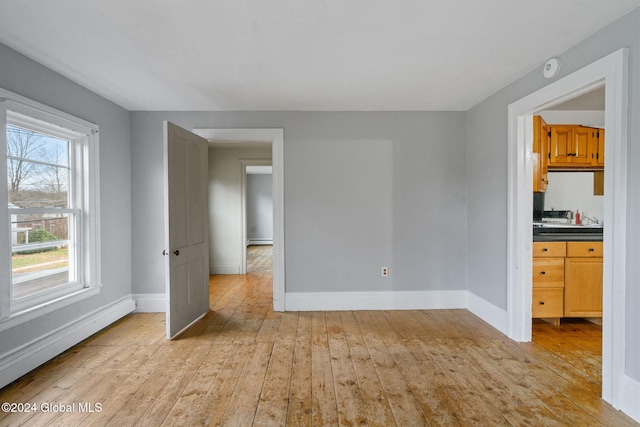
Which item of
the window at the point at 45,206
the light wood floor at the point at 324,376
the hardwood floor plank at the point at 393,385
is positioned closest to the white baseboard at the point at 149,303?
the light wood floor at the point at 324,376

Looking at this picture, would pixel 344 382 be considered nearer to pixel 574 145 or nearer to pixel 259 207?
pixel 574 145

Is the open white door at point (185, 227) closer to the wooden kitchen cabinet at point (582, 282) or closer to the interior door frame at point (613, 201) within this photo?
the interior door frame at point (613, 201)

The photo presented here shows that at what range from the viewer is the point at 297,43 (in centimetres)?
233

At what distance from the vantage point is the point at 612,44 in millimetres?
2074

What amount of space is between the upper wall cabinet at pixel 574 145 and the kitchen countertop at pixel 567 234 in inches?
30.4

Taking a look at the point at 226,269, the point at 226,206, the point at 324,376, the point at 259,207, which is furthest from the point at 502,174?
the point at 259,207

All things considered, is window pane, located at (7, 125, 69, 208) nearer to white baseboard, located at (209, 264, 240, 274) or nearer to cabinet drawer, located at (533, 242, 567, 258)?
white baseboard, located at (209, 264, 240, 274)

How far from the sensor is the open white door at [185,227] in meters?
3.14

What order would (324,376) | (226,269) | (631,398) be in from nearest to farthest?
(631,398), (324,376), (226,269)

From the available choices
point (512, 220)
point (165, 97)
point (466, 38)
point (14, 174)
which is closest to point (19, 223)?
point (14, 174)

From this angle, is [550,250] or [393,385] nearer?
[393,385]

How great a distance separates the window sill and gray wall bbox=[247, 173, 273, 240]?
760cm

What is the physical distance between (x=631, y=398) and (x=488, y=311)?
5.17 ft

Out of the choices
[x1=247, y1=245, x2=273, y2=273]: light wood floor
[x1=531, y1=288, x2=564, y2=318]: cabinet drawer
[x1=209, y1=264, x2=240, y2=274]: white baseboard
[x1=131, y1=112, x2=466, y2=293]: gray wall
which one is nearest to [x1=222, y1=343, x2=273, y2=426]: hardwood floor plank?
[x1=131, y1=112, x2=466, y2=293]: gray wall
